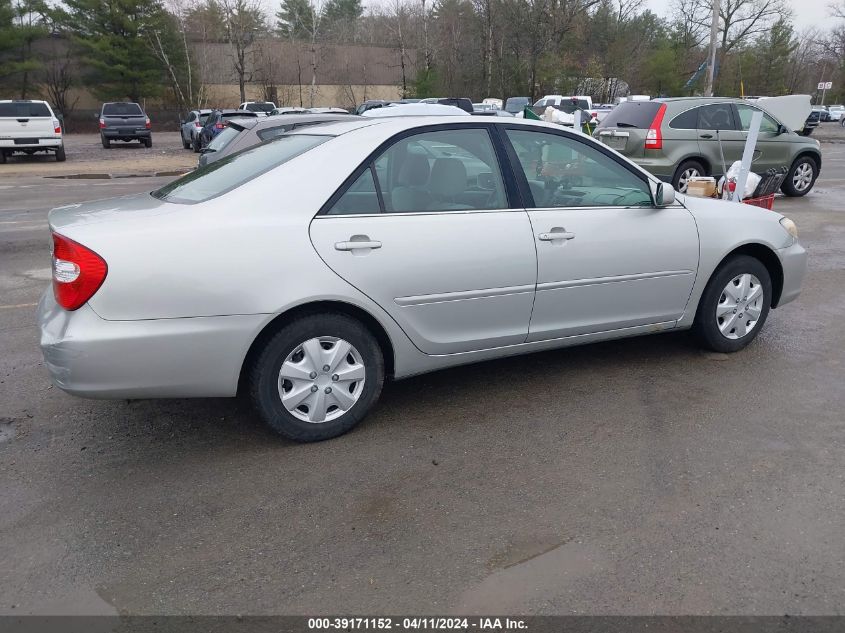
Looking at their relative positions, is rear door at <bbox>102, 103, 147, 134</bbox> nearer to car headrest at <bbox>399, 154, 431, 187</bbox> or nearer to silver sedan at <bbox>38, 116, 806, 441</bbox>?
silver sedan at <bbox>38, 116, 806, 441</bbox>

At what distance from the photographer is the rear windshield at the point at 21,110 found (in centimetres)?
2084

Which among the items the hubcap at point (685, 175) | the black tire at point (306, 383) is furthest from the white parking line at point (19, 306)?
the hubcap at point (685, 175)

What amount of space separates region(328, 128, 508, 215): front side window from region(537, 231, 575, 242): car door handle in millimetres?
279

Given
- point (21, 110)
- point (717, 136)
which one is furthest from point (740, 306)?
point (21, 110)

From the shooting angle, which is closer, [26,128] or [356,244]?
[356,244]

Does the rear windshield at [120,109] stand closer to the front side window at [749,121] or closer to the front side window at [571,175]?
the front side window at [749,121]

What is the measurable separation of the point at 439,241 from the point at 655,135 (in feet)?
28.9

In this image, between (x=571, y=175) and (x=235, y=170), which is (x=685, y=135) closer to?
(x=571, y=175)

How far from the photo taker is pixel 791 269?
5145 millimetres

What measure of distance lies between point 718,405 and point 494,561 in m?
2.11

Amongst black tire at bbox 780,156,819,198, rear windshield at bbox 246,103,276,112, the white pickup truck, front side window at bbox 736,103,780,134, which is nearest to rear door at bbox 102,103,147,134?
rear windshield at bbox 246,103,276,112

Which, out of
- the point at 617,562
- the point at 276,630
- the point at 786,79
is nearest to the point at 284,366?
the point at 276,630

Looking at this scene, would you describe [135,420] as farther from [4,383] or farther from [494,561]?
[494,561]

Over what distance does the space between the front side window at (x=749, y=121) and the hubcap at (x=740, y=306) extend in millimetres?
7979
